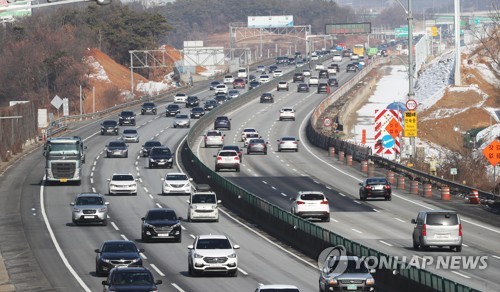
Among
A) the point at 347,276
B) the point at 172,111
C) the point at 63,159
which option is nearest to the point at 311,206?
the point at 63,159

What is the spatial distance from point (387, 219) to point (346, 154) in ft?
116

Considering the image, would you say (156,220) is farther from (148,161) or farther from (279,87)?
(279,87)

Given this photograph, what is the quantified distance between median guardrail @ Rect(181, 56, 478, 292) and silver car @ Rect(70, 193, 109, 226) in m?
7.58

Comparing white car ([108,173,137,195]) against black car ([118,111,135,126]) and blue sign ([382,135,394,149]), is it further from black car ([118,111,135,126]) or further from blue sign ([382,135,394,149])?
black car ([118,111,135,126])

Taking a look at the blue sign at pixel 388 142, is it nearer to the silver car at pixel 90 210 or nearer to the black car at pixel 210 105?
the silver car at pixel 90 210

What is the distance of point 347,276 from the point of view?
32.2m

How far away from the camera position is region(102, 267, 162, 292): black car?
31125 millimetres

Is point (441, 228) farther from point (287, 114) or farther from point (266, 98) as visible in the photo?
point (266, 98)

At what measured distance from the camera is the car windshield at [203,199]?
189 ft

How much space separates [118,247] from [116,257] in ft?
2.24

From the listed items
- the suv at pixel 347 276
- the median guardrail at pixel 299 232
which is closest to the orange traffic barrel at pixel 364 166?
the median guardrail at pixel 299 232

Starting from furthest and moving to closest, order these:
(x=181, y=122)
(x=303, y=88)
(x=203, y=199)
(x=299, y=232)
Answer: (x=303, y=88)
(x=181, y=122)
(x=203, y=199)
(x=299, y=232)

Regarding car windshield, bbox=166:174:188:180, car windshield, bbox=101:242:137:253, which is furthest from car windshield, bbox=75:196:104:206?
car windshield, bbox=101:242:137:253

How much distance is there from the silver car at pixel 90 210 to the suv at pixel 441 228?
1719cm
